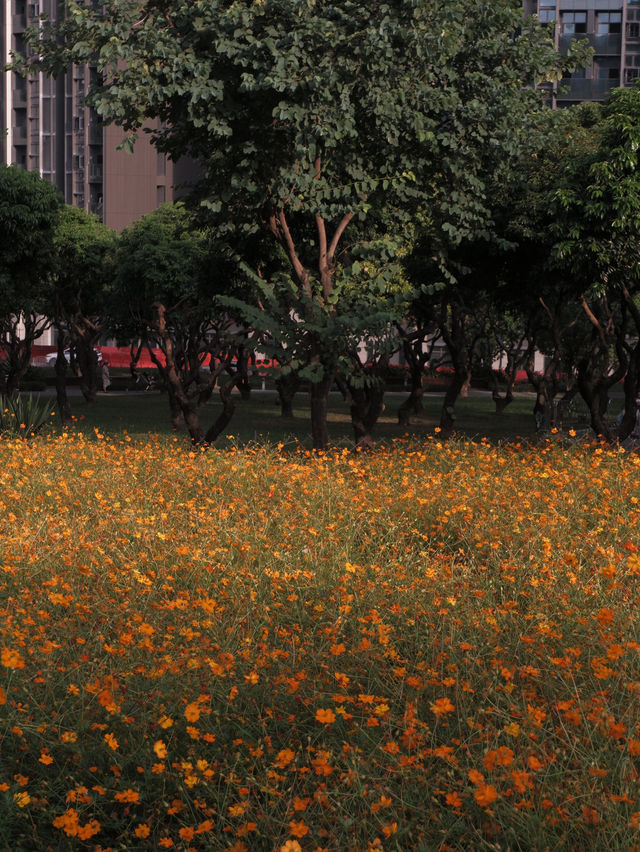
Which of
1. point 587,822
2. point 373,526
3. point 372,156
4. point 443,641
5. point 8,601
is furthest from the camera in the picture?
point 372,156

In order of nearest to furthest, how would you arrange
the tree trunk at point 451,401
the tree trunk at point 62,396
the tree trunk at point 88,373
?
1. the tree trunk at point 451,401
2. the tree trunk at point 62,396
3. the tree trunk at point 88,373

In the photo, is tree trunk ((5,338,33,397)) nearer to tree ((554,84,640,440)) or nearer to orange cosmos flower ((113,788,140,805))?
tree ((554,84,640,440))

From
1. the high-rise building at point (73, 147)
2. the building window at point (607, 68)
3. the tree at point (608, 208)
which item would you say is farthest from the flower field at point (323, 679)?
the building window at point (607, 68)

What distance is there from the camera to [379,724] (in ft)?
13.3

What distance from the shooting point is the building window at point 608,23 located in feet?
216

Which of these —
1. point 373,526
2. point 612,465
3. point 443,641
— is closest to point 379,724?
point 443,641

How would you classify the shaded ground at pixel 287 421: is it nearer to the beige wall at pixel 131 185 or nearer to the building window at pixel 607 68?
the beige wall at pixel 131 185

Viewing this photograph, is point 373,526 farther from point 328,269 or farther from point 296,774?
point 328,269

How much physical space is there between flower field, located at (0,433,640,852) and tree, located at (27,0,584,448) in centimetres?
611

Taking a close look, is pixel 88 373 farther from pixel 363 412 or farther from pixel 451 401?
pixel 363 412

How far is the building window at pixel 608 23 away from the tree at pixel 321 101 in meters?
57.2

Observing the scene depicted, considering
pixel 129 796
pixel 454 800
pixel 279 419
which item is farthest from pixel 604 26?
pixel 129 796

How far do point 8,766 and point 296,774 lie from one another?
118 centimetres

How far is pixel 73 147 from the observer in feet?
232
